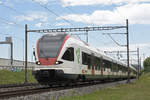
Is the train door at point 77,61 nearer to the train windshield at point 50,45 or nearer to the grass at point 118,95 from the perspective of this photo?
the train windshield at point 50,45

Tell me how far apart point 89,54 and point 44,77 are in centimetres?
709

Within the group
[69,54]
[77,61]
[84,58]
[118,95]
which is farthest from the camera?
[84,58]

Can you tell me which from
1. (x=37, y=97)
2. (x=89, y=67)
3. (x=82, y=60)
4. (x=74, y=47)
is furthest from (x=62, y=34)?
(x=37, y=97)

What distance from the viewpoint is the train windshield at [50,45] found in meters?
18.3

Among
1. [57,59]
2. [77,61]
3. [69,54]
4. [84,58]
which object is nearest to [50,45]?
[57,59]

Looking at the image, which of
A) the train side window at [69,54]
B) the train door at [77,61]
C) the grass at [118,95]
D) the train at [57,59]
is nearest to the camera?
the grass at [118,95]

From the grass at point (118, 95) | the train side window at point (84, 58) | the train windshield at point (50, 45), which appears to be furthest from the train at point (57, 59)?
the grass at point (118, 95)

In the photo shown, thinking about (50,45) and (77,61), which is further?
(77,61)

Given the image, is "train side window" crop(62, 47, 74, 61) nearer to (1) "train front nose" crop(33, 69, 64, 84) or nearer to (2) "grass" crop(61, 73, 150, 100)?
(1) "train front nose" crop(33, 69, 64, 84)

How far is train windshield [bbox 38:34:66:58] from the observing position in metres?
18.3

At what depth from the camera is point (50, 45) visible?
61.6ft

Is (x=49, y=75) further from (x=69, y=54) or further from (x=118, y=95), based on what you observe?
(x=118, y=95)

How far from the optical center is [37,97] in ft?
41.9

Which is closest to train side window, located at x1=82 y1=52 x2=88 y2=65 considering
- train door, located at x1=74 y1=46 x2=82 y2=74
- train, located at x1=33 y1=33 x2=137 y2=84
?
train, located at x1=33 y1=33 x2=137 y2=84
